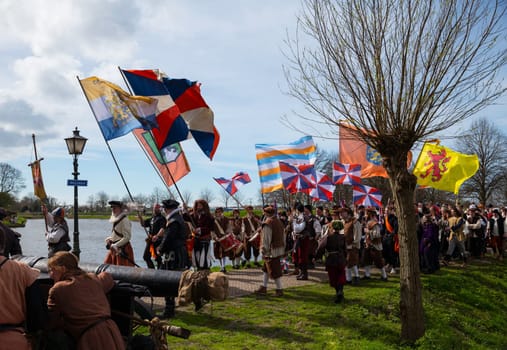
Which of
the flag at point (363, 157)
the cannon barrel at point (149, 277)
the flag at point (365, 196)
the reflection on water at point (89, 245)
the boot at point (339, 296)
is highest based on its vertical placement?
the flag at point (363, 157)

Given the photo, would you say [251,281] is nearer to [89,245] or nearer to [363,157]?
[363,157]

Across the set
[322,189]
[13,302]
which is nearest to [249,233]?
[322,189]

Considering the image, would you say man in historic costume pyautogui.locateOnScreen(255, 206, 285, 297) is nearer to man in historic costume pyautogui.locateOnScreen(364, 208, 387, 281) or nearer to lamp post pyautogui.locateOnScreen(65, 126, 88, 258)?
man in historic costume pyautogui.locateOnScreen(364, 208, 387, 281)

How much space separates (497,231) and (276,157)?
9196 millimetres

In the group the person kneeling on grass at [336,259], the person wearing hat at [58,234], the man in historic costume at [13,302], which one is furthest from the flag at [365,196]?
the man in historic costume at [13,302]

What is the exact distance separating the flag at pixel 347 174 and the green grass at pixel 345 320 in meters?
5.31

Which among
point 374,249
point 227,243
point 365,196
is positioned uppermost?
point 365,196

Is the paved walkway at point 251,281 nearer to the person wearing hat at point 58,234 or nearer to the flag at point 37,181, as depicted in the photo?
the person wearing hat at point 58,234

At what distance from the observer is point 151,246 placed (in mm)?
10875

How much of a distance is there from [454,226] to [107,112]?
11868 mm

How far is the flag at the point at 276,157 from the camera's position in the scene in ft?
50.3

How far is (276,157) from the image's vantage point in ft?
51.8

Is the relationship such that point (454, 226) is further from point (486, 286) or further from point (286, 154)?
point (286, 154)

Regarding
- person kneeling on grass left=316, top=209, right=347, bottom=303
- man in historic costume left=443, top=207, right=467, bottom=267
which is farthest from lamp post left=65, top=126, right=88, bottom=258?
man in historic costume left=443, top=207, right=467, bottom=267
